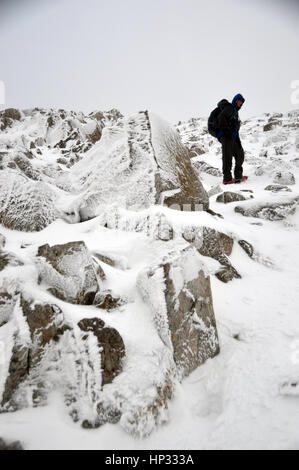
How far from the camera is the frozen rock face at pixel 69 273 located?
2.18 m

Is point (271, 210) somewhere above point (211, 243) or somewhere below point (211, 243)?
below

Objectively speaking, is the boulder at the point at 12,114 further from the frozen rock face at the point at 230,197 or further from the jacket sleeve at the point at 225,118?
the frozen rock face at the point at 230,197

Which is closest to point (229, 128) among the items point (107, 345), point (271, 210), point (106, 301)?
point (271, 210)

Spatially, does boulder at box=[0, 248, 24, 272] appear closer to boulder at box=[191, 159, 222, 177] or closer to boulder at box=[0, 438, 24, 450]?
boulder at box=[0, 438, 24, 450]

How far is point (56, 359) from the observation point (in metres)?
1.78

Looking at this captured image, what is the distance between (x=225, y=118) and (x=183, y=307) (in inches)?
251

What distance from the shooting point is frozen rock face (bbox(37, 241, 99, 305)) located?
2.18 meters

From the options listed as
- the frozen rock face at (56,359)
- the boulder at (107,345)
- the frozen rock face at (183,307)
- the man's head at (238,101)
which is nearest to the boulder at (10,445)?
the frozen rock face at (56,359)

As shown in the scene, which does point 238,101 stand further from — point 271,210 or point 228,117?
point 271,210

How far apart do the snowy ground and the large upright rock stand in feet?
4.03

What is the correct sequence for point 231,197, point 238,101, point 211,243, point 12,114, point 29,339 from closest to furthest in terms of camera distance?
point 29,339
point 211,243
point 231,197
point 238,101
point 12,114

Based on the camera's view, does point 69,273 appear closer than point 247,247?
Yes

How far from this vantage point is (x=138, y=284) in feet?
7.70
